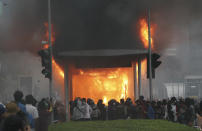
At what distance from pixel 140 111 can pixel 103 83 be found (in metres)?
13.5

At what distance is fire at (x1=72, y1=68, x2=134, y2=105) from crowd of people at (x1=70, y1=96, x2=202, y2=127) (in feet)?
29.8

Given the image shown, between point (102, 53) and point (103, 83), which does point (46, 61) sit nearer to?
point (102, 53)

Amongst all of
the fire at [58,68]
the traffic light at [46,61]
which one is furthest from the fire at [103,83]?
the traffic light at [46,61]

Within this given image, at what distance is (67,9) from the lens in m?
20.1

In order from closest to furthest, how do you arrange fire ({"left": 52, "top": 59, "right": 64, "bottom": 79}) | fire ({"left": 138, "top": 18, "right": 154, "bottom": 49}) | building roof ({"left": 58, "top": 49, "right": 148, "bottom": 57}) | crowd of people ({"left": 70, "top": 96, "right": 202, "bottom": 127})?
1. crowd of people ({"left": 70, "top": 96, "right": 202, "bottom": 127})
2. building roof ({"left": 58, "top": 49, "right": 148, "bottom": 57})
3. fire ({"left": 138, "top": 18, "right": 154, "bottom": 49})
4. fire ({"left": 52, "top": 59, "right": 64, "bottom": 79})

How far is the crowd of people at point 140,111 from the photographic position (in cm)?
1220

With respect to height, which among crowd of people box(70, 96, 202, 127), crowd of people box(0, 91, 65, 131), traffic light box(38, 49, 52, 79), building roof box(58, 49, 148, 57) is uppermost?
building roof box(58, 49, 148, 57)

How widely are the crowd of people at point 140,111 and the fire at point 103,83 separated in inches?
357

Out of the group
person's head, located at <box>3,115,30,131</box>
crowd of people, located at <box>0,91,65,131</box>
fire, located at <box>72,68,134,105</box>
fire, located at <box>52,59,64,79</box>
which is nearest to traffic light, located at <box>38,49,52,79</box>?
crowd of people, located at <box>0,91,65,131</box>

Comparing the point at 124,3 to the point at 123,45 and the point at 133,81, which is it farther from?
the point at 133,81

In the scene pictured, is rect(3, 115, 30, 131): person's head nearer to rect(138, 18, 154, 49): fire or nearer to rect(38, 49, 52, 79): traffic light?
rect(38, 49, 52, 79): traffic light

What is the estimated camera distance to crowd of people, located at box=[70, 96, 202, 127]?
12.2 metres

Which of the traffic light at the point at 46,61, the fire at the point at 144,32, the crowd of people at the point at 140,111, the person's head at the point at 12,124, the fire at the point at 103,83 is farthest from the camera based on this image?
the fire at the point at 103,83

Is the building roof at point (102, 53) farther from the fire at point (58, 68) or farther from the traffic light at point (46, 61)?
the traffic light at point (46, 61)
